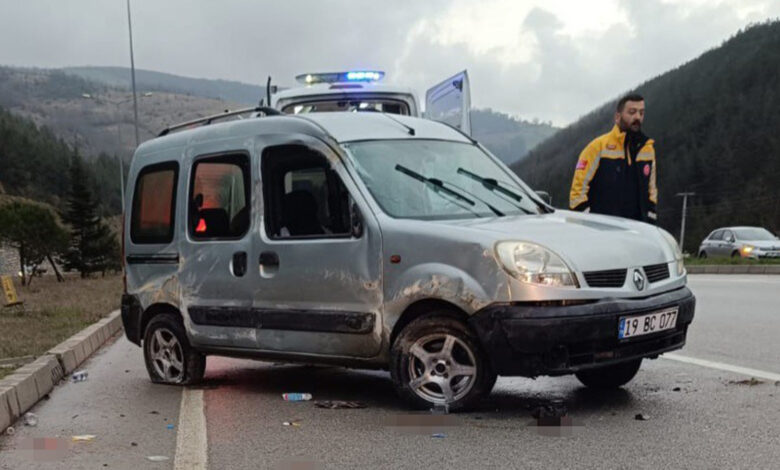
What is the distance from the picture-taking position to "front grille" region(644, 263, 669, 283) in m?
5.05

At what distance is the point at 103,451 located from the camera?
4.60 metres

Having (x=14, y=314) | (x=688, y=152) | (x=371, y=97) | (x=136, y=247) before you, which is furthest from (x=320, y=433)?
(x=688, y=152)

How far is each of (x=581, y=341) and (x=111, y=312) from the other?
9656 mm

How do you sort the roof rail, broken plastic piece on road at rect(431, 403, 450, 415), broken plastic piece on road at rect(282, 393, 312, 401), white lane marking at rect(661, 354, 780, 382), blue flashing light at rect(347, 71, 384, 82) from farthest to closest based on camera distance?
1. blue flashing light at rect(347, 71, 384, 82)
2. the roof rail
3. white lane marking at rect(661, 354, 780, 382)
4. broken plastic piece on road at rect(282, 393, 312, 401)
5. broken plastic piece on road at rect(431, 403, 450, 415)

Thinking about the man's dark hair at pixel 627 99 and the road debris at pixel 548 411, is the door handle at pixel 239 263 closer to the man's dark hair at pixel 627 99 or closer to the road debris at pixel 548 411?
the road debris at pixel 548 411

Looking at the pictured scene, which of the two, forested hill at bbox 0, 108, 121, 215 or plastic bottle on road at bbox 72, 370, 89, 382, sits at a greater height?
forested hill at bbox 0, 108, 121, 215

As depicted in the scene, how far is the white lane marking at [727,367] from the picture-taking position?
5902mm

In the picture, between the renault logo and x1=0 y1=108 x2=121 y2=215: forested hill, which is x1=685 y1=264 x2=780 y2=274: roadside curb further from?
x1=0 y1=108 x2=121 y2=215: forested hill

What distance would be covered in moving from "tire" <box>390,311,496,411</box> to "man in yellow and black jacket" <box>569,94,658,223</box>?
280 cm

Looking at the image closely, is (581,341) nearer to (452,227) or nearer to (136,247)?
(452,227)

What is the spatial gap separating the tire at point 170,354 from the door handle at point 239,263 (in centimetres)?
87

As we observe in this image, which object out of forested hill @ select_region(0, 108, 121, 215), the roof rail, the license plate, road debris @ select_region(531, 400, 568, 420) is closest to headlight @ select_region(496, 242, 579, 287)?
the license plate

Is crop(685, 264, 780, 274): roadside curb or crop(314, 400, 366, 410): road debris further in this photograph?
crop(685, 264, 780, 274): roadside curb

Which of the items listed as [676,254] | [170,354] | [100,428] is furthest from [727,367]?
[100,428]
